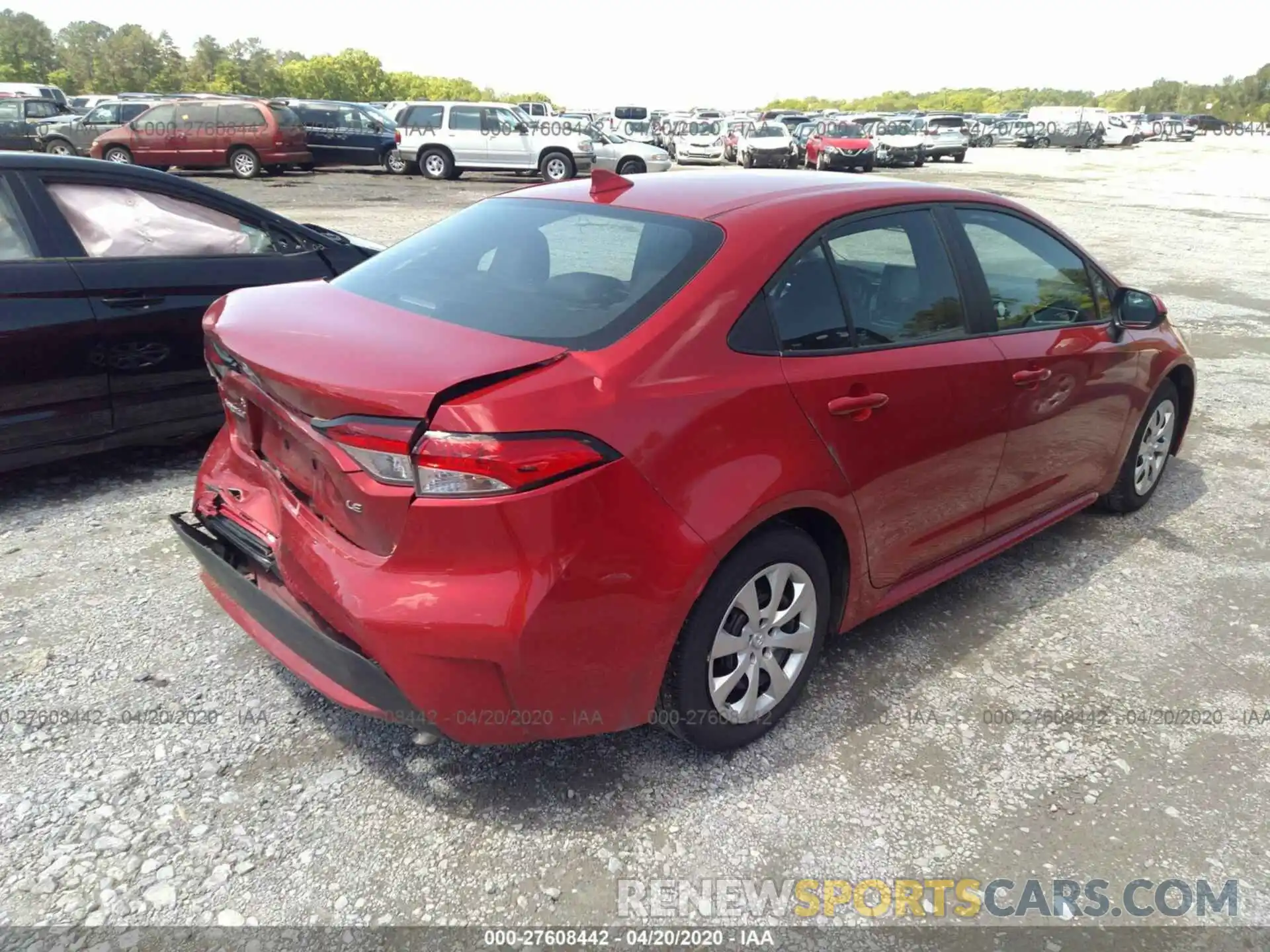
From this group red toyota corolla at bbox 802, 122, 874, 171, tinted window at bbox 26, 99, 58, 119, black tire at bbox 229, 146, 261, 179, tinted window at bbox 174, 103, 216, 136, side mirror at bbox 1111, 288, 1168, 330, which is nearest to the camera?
side mirror at bbox 1111, 288, 1168, 330

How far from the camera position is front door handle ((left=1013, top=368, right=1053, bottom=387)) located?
3.35 meters

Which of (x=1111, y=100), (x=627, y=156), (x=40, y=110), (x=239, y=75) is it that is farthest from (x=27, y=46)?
(x=1111, y=100)

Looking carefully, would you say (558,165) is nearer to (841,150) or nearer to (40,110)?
(841,150)

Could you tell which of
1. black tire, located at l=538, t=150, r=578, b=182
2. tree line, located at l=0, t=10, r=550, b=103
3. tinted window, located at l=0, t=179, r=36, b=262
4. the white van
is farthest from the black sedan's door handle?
tree line, located at l=0, t=10, r=550, b=103

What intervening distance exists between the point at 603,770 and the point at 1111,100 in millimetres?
133582

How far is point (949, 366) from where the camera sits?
306 cm

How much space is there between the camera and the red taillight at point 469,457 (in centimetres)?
205

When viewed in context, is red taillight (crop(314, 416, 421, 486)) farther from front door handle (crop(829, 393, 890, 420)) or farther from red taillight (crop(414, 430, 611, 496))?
front door handle (crop(829, 393, 890, 420))

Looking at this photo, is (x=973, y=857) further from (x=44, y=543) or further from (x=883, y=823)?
(x=44, y=543)

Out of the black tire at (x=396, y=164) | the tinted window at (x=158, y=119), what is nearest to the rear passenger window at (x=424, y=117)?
the black tire at (x=396, y=164)

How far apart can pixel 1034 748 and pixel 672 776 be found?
3.76 feet

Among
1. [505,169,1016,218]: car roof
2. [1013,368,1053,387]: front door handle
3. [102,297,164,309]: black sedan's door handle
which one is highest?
[505,169,1016,218]: car roof

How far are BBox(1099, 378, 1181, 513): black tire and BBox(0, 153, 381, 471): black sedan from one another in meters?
4.46

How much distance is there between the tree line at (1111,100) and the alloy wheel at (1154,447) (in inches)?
2934
